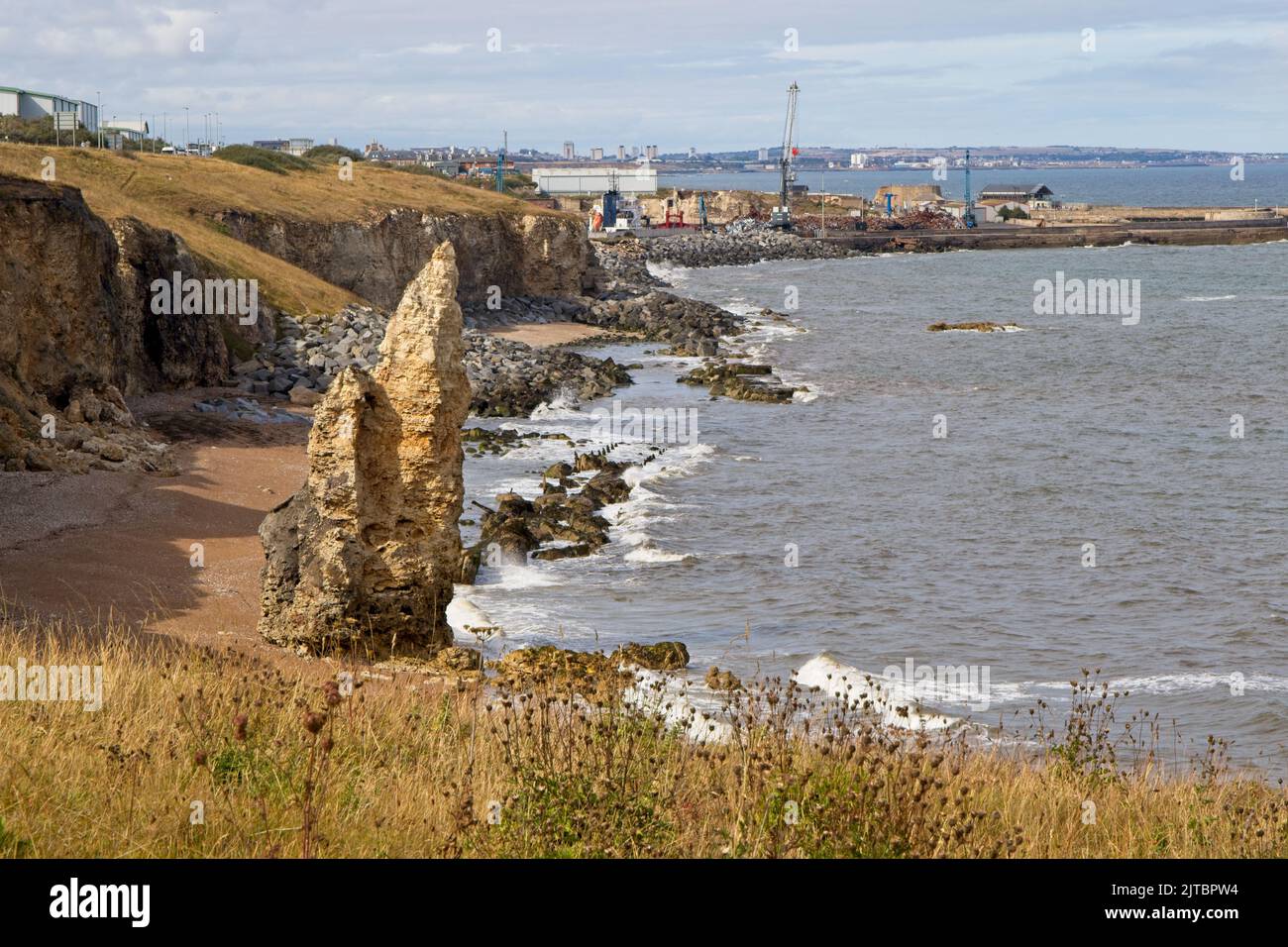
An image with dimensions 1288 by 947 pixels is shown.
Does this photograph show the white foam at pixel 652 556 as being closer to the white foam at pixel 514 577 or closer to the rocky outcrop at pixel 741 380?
the white foam at pixel 514 577

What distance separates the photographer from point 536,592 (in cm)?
2153

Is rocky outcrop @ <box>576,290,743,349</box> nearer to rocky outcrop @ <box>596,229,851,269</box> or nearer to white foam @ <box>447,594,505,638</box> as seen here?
rocky outcrop @ <box>596,229,851,269</box>

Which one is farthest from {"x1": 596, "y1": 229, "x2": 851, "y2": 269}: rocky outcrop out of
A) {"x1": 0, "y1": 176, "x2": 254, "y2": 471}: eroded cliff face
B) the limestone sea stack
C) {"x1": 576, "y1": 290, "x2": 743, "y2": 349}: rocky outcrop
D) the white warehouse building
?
the limestone sea stack

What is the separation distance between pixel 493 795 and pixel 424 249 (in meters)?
59.0

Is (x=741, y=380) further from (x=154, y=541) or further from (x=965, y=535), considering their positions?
(x=154, y=541)

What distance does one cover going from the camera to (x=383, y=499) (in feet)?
53.0

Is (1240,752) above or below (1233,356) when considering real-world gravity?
below

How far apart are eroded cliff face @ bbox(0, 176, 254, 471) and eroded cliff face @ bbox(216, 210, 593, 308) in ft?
52.2

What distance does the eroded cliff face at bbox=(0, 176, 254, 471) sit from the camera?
25688 millimetres

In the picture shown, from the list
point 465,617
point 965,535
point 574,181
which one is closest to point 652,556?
point 465,617

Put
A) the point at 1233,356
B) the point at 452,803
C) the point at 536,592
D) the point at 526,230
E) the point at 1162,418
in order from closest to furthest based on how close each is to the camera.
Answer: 1. the point at 452,803
2. the point at 536,592
3. the point at 1162,418
4. the point at 1233,356
5. the point at 526,230

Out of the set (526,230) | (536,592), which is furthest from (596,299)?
(536,592)
